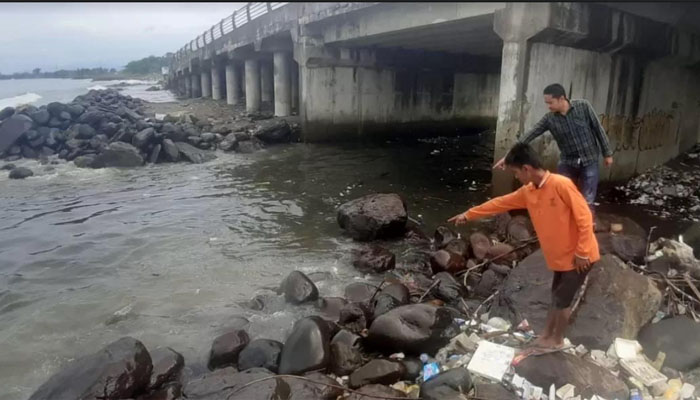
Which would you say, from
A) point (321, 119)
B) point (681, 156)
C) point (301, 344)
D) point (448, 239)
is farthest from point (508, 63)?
point (321, 119)

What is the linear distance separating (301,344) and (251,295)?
232 cm

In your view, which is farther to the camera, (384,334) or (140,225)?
(140,225)

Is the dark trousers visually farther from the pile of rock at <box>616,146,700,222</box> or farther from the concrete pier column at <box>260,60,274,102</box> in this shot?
the concrete pier column at <box>260,60,274,102</box>

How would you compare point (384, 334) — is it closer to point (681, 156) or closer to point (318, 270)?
point (318, 270)

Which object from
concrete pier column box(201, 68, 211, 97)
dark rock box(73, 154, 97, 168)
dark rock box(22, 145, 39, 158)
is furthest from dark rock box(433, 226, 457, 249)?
→ concrete pier column box(201, 68, 211, 97)

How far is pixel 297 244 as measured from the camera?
9117 mm

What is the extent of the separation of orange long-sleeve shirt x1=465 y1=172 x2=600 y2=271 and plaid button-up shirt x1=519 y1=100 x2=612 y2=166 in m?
2.58

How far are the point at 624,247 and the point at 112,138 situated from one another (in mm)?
18782

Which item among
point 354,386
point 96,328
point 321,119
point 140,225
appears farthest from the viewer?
point 321,119

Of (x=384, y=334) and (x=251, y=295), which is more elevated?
(x=384, y=334)

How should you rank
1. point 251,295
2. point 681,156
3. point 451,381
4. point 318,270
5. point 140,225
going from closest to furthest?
point 451,381 < point 251,295 < point 318,270 < point 140,225 < point 681,156

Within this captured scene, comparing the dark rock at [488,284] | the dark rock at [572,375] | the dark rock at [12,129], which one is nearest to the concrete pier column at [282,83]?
the dark rock at [12,129]

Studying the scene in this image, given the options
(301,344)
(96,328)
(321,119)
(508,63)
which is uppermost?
(508,63)

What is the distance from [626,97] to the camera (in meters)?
12.8
